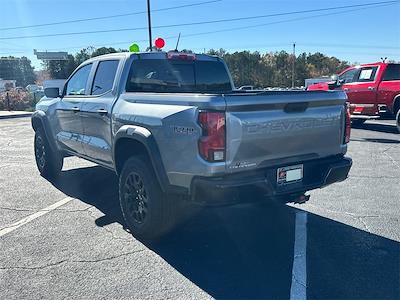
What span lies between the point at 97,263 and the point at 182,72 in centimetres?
279

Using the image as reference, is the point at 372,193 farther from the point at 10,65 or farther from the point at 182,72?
the point at 10,65

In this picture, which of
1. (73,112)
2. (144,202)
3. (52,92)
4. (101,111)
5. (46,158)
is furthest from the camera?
(46,158)

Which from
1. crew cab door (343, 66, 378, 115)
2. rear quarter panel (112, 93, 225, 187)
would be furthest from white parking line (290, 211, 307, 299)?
crew cab door (343, 66, 378, 115)

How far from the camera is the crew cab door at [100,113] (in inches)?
189

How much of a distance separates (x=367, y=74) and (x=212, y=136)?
1160 centimetres

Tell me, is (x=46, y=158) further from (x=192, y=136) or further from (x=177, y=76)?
(x=192, y=136)

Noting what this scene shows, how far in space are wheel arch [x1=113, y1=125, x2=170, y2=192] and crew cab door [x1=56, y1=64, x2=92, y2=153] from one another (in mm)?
1297

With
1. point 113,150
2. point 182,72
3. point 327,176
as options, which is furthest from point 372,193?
point 113,150

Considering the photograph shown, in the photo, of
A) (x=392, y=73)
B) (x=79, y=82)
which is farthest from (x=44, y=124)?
(x=392, y=73)

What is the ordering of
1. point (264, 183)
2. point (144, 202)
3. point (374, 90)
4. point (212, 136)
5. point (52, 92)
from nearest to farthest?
point (212, 136) < point (264, 183) < point (144, 202) < point (52, 92) < point (374, 90)

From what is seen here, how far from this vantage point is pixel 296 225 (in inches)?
180

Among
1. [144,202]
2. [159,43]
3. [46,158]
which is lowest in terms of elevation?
[46,158]

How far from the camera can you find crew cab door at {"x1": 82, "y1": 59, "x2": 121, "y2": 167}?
4805 millimetres

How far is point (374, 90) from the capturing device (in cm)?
1266
